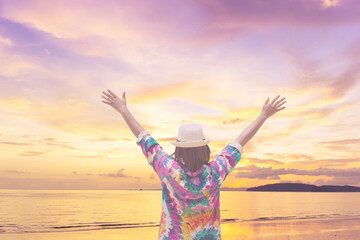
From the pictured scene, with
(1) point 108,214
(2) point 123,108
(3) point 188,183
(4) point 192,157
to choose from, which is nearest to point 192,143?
(4) point 192,157

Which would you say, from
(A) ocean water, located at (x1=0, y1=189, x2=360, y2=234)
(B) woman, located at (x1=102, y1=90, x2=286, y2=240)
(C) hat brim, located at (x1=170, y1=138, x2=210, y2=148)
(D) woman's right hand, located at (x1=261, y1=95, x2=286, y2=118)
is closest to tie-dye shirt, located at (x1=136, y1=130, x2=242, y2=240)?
(B) woman, located at (x1=102, y1=90, x2=286, y2=240)

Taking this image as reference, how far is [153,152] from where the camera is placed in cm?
198

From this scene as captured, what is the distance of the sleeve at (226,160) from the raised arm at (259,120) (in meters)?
0.07

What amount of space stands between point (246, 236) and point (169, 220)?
1566 cm

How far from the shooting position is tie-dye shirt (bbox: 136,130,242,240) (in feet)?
6.21

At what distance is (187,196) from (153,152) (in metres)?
0.30

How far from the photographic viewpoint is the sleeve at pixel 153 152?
1.94m

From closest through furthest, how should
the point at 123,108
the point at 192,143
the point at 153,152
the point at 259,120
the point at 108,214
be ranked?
the point at 192,143
the point at 153,152
the point at 123,108
the point at 259,120
the point at 108,214

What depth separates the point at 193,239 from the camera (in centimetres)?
192

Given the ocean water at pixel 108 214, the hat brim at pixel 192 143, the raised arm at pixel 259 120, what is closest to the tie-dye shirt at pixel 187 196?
the hat brim at pixel 192 143

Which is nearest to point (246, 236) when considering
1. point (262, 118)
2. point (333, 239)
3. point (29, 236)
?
point (333, 239)

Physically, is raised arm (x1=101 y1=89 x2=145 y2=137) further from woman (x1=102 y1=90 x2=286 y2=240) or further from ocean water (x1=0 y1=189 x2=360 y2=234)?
ocean water (x1=0 y1=189 x2=360 y2=234)

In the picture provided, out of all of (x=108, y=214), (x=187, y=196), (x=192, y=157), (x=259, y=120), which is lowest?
(x=108, y=214)

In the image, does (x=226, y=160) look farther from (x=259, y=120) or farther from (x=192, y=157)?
(x=259, y=120)
